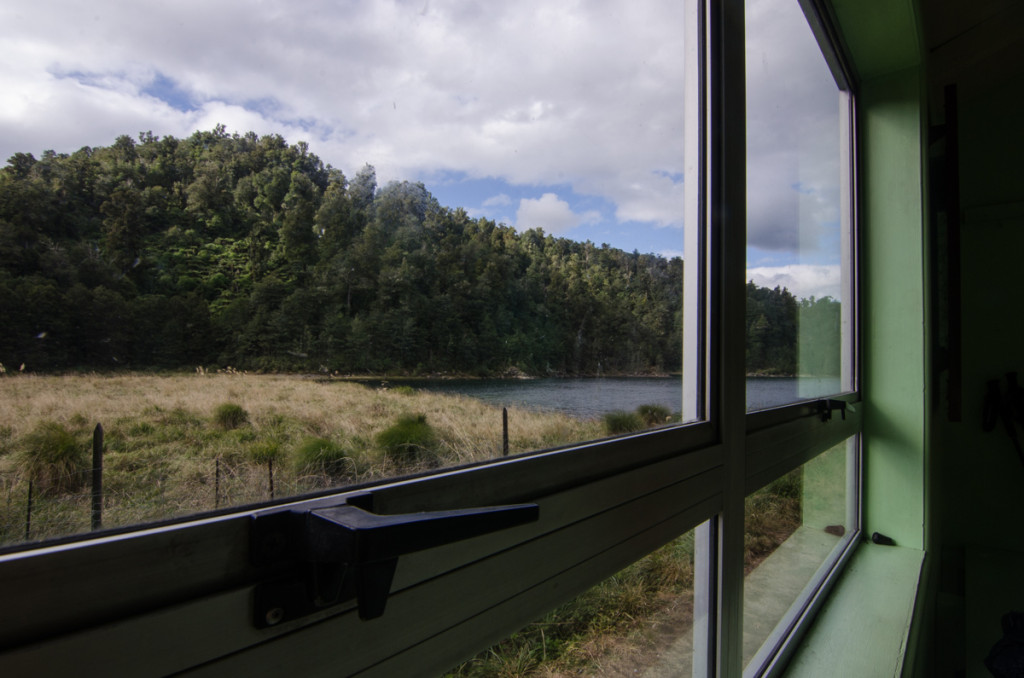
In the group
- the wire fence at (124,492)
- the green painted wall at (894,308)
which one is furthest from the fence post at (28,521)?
the green painted wall at (894,308)

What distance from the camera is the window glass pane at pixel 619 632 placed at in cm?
63

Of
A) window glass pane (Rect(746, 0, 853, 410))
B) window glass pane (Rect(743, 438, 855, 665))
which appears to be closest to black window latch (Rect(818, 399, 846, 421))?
window glass pane (Rect(746, 0, 853, 410))

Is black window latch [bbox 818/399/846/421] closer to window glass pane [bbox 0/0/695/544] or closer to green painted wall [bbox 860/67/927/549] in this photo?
green painted wall [bbox 860/67/927/549]

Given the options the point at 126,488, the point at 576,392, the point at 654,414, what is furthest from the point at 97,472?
the point at 654,414

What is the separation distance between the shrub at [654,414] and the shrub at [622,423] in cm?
2

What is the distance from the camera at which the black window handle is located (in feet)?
0.99

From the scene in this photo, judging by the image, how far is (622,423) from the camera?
816 millimetres

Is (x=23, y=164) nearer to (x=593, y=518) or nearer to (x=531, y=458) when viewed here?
(x=531, y=458)

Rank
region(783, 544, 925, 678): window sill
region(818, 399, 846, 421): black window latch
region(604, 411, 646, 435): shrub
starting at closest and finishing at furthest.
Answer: region(604, 411, 646, 435): shrub < region(783, 544, 925, 678): window sill < region(818, 399, 846, 421): black window latch

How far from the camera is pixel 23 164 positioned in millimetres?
315

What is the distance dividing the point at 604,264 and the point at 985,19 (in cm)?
271

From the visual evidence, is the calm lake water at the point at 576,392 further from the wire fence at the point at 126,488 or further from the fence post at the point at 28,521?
the fence post at the point at 28,521

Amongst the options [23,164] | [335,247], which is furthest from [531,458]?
[23,164]

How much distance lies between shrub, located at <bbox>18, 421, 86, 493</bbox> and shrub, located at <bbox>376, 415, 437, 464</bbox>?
8.2 inches
